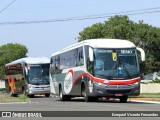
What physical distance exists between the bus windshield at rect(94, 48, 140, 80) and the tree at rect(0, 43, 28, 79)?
96.7m

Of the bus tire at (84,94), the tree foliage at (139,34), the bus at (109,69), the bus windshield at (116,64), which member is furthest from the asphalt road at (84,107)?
the tree foliage at (139,34)

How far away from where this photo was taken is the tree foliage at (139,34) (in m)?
72.3

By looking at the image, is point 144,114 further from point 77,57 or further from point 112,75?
point 77,57

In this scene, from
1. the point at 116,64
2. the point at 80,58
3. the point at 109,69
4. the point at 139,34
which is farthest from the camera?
the point at 139,34

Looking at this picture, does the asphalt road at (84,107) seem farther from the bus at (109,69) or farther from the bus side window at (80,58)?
the bus side window at (80,58)

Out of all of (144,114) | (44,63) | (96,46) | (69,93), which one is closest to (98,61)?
(96,46)

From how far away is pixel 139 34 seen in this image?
238 ft

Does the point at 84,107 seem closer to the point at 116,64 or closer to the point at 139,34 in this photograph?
the point at 116,64

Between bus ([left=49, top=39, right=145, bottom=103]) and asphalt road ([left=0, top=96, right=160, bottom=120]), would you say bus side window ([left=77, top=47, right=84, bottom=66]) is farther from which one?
asphalt road ([left=0, top=96, right=160, bottom=120])

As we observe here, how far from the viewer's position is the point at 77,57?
3077 cm

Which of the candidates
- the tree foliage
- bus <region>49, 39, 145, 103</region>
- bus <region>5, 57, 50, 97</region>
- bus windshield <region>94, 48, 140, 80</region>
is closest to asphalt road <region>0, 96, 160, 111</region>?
bus <region>49, 39, 145, 103</region>

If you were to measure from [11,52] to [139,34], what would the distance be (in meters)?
58.6

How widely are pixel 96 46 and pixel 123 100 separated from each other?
3973 millimetres

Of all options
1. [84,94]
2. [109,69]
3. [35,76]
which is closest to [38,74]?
[35,76]
